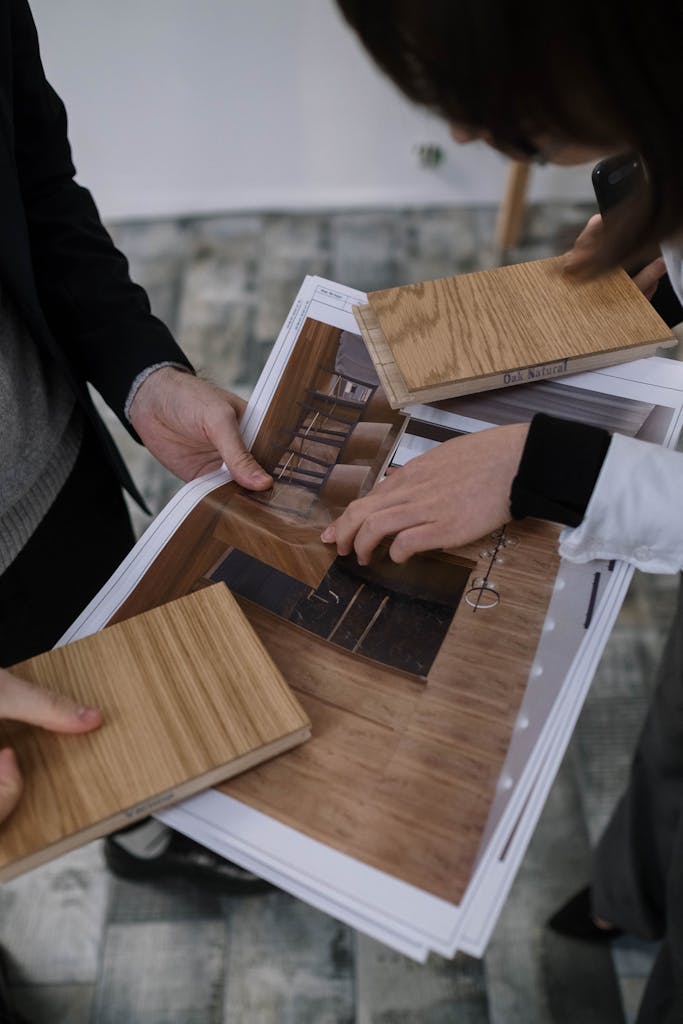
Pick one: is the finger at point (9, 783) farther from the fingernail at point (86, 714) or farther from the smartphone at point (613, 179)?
the smartphone at point (613, 179)

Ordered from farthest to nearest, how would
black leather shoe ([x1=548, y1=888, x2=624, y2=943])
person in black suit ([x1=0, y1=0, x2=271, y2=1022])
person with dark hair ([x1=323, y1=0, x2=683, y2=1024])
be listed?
black leather shoe ([x1=548, y1=888, x2=624, y2=943]), person in black suit ([x1=0, y1=0, x2=271, y2=1022]), person with dark hair ([x1=323, y1=0, x2=683, y2=1024])

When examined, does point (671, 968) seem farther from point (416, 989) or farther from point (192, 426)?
point (192, 426)

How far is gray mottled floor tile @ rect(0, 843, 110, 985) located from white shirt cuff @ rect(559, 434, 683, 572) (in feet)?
2.68

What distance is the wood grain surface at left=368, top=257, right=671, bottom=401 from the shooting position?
1.93 feet

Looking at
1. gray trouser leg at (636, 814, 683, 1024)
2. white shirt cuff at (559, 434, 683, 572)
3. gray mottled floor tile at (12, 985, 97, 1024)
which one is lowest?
gray mottled floor tile at (12, 985, 97, 1024)

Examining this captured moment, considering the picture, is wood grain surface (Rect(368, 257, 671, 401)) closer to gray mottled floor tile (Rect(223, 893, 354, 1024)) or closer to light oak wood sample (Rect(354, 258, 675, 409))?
light oak wood sample (Rect(354, 258, 675, 409))

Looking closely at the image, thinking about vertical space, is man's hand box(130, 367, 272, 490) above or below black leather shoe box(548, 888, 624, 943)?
above

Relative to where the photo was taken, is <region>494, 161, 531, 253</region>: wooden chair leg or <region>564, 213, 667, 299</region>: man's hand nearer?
<region>564, 213, 667, 299</region>: man's hand

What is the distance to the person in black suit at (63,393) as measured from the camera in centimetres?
60

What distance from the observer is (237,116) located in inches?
64.9

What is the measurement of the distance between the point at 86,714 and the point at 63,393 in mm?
311

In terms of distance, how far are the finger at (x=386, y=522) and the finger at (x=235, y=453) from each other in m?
0.10

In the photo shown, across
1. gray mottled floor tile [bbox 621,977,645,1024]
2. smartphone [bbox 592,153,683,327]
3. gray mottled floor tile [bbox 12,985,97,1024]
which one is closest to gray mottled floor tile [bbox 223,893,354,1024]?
gray mottled floor tile [bbox 12,985,97,1024]

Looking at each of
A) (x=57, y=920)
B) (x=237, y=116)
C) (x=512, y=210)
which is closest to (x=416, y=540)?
(x=57, y=920)
